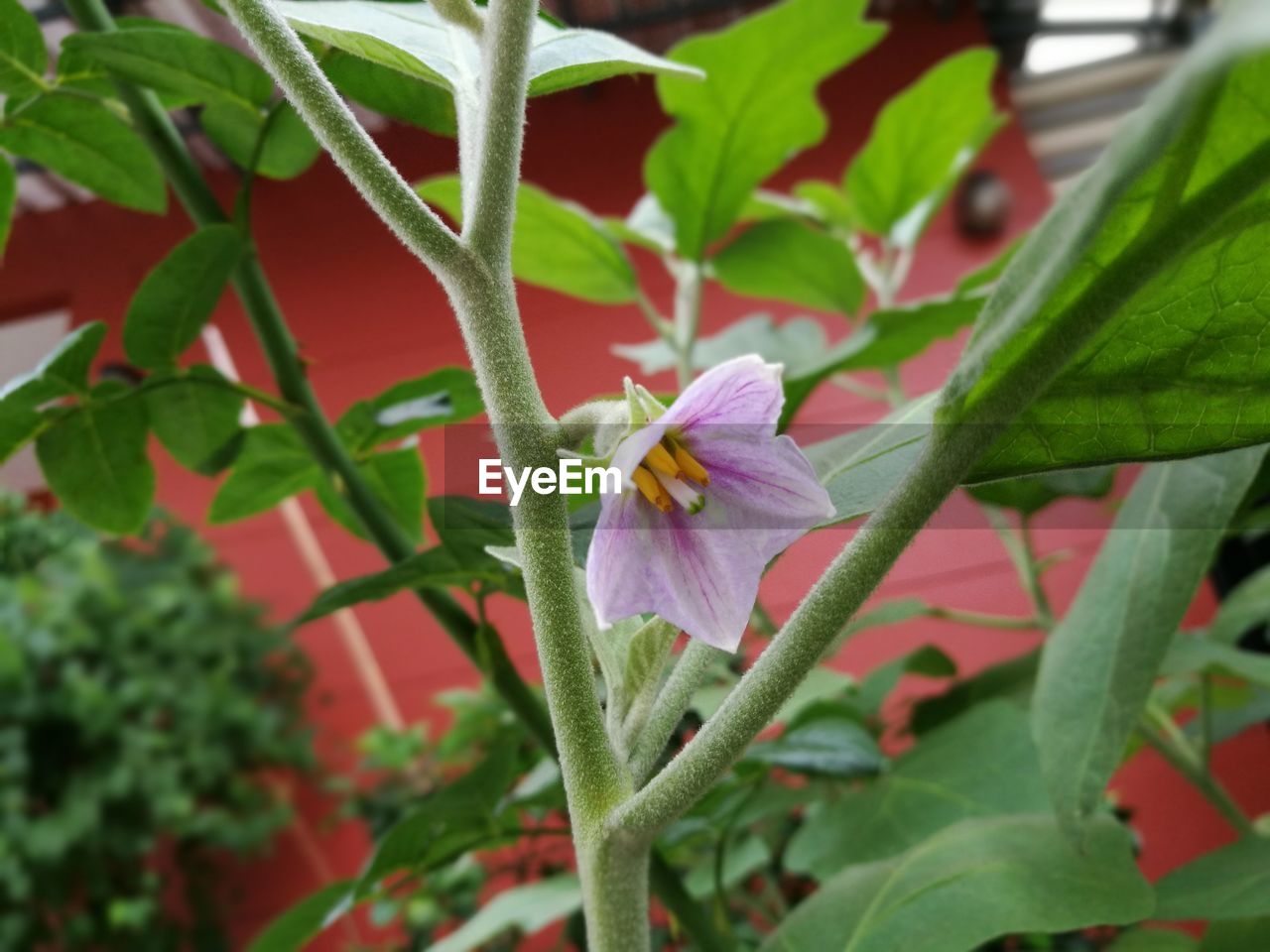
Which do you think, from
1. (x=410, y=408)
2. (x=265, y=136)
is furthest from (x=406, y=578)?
(x=265, y=136)

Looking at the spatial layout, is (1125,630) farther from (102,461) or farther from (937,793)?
(102,461)

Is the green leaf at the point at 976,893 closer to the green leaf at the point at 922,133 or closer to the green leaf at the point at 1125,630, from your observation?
the green leaf at the point at 1125,630

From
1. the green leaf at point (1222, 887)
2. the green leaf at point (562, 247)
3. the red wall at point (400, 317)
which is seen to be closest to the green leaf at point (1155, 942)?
the green leaf at point (1222, 887)

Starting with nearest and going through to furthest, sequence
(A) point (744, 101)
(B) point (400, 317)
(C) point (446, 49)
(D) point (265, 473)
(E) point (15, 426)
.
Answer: (C) point (446, 49) < (E) point (15, 426) < (D) point (265, 473) < (A) point (744, 101) < (B) point (400, 317)

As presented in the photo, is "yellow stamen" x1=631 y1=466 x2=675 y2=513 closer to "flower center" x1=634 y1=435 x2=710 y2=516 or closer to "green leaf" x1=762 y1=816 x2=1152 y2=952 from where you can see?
"flower center" x1=634 y1=435 x2=710 y2=516

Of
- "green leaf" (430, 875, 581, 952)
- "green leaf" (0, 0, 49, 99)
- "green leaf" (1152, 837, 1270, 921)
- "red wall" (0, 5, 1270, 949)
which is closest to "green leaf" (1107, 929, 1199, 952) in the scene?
"green leaf" (1152, 837, 1270, 921)
